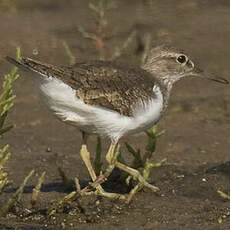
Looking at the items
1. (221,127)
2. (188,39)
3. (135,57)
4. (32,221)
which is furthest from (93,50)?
(32,221)

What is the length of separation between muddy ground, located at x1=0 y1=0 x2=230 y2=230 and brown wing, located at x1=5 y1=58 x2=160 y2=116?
0.81m

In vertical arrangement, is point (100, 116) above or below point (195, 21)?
above

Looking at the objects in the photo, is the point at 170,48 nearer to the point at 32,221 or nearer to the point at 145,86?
the point at 145,86

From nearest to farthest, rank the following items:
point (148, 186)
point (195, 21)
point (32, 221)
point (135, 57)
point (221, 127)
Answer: point (32, 221), point (148, 186), point (221, 127), point (135, 57), point (195, 21)

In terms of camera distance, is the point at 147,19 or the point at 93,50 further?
the point at 147,19

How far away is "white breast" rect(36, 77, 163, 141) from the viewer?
607 cm

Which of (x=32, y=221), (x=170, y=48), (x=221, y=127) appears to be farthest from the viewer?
(x=221, y=127)

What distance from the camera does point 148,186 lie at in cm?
647

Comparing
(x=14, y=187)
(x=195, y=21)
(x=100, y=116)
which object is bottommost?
(x=195, y=21)

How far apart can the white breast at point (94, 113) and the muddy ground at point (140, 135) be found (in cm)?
59

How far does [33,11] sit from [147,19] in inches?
78.0

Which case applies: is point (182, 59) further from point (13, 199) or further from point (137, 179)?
point (13, 199)

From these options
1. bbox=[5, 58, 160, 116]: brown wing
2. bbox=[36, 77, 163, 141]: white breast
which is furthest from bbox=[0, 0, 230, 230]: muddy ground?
bbox=[5, 58, 160, 116]: brown wing

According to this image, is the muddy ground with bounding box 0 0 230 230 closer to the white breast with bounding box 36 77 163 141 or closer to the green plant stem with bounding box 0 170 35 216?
the green plant stem with bounding box 0 170 35 216
